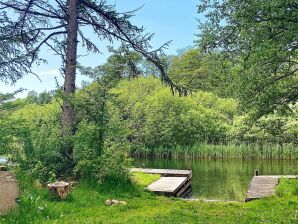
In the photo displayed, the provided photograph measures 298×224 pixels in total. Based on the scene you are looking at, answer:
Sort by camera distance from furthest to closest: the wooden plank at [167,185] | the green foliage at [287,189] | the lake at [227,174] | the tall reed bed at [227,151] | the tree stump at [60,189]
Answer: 1. the tall reed bed at [227,151]
2. the lake at [227,174]
3. the wooden plank at [167,185]
4. the green foliage at [287,189]
5. the tree stump at [60,189]

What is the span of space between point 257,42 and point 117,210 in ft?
16.1

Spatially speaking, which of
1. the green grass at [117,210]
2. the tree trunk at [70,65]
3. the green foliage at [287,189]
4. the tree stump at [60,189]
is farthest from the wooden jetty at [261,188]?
the tree trunk at [70,65]

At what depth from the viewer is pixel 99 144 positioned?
11562mm

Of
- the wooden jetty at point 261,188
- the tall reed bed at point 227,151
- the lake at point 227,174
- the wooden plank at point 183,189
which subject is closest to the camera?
the wooden jetty at point 261,188

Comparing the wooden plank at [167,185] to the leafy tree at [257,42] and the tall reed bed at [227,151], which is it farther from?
the tall reed bed at [227,151]

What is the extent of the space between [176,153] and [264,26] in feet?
89.9

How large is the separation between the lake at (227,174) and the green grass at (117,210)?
3550mm

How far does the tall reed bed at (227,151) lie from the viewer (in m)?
31.8

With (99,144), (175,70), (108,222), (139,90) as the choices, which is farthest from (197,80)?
(108,222)

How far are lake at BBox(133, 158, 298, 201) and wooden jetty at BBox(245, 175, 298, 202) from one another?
0.94 metres

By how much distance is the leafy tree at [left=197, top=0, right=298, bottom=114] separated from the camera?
835cm

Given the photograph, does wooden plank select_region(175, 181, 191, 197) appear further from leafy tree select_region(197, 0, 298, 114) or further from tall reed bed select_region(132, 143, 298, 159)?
tall reed bed select_region(132, 143, 298, 159)

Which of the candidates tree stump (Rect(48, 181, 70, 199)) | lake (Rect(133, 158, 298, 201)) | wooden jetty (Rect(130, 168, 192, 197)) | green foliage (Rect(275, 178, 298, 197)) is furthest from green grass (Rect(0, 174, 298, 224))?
lake (Rect(133, 158, 298, 201))

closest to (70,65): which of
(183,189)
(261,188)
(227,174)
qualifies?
(183,189)
